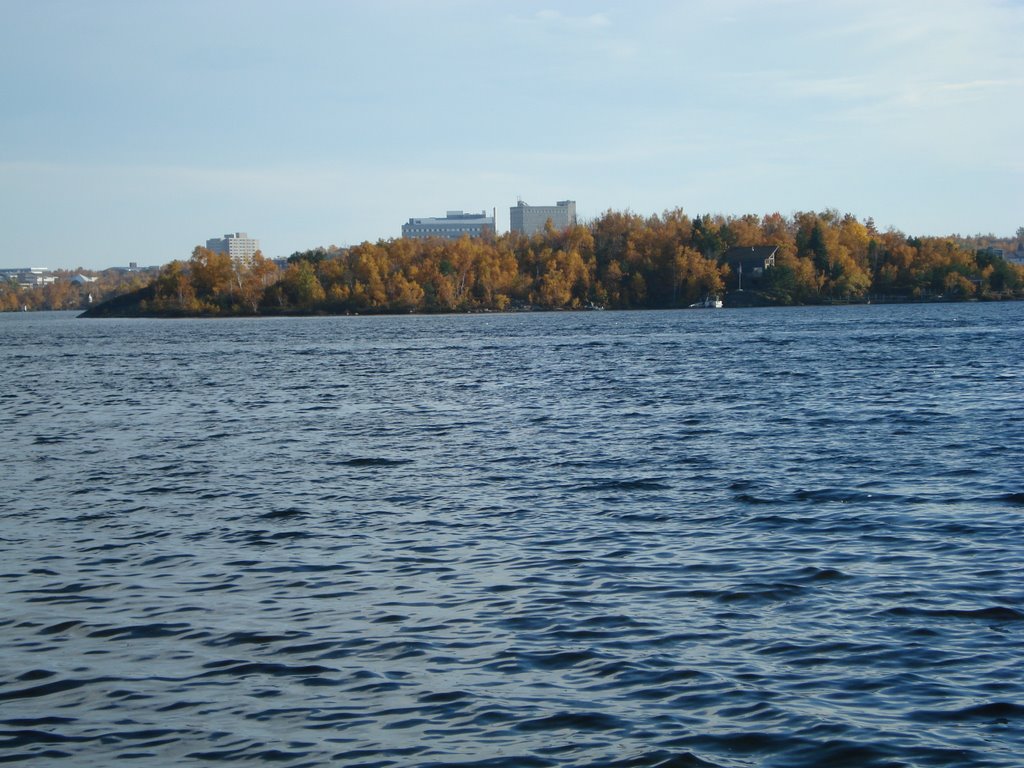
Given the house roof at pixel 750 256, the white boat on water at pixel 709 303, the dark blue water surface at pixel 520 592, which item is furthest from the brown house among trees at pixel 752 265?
the dark blue water surface at pixel 520 592

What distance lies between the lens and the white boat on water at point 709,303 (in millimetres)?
186438

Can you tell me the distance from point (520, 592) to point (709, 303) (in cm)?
17711

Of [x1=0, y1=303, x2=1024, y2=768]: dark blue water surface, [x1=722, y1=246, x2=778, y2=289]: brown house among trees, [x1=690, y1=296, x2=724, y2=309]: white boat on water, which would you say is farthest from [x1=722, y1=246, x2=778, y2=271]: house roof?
[x1=0, y1=303, x2=1024, y2=768]: dark blue water surface

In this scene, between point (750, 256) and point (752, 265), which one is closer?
point (752, 265)

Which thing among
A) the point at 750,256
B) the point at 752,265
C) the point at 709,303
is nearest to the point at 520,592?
the point at 709,303

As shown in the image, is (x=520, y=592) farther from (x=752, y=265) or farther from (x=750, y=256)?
(x=750, y=256)

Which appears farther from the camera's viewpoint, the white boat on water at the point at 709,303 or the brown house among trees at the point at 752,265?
the brown house among trees at the point at 752,265

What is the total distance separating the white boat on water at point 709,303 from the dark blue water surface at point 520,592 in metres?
154

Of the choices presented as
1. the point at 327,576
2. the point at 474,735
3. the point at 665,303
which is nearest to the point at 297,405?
the point at 327,576

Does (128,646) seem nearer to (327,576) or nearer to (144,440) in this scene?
(327,576)

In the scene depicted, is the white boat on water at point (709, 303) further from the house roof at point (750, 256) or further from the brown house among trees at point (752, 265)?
the house roof at point (750, 256)

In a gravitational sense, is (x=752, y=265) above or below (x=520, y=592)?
above

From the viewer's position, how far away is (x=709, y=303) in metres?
188

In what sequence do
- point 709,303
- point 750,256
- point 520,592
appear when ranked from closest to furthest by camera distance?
point 520,592 → point 709,303 → point 750,256
